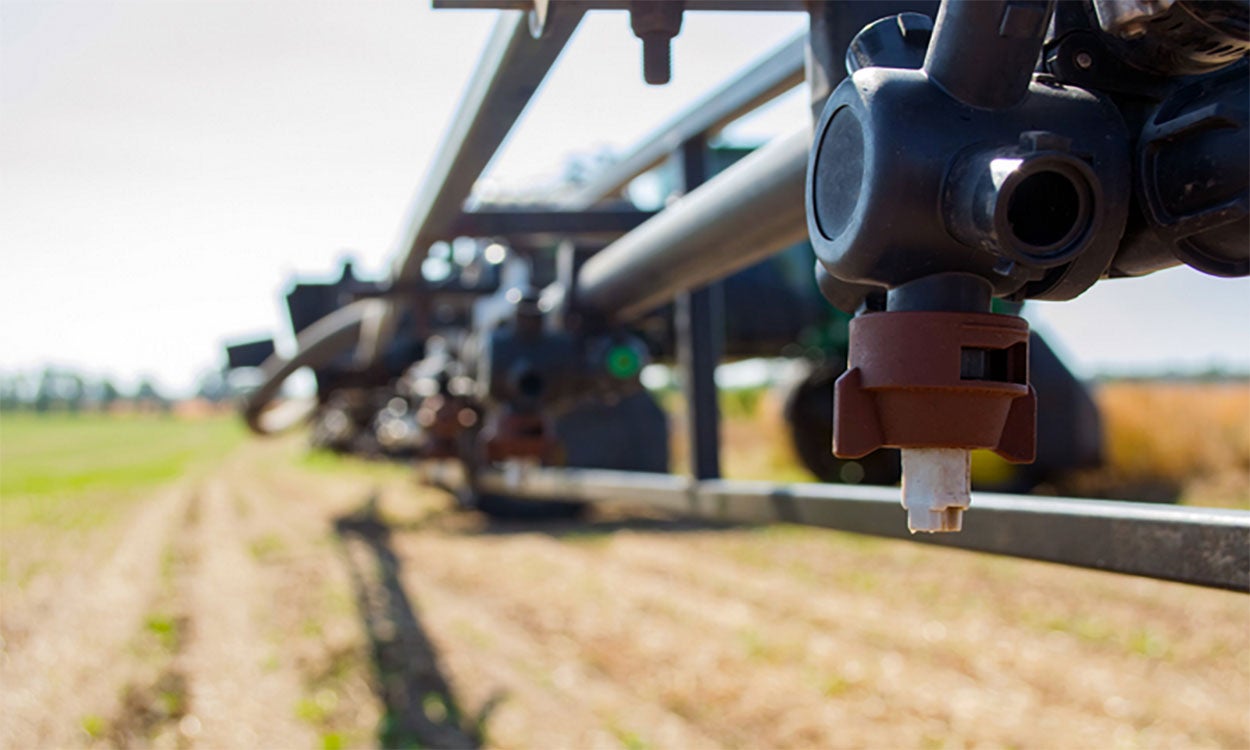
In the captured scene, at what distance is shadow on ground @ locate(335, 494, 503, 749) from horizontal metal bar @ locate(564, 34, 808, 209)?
5.35 feet

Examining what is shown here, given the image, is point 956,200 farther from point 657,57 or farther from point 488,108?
point 488,108

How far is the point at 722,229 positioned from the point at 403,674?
116 inches

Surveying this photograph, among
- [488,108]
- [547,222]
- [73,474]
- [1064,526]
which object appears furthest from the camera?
[73,474]

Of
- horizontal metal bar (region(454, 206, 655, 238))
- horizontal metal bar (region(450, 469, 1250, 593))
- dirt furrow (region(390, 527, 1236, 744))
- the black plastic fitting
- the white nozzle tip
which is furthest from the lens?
dirt furrow (region(390, 527, 1236, 744))

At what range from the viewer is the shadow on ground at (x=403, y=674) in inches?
137

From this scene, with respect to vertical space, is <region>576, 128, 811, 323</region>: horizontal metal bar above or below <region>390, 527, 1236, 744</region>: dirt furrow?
above

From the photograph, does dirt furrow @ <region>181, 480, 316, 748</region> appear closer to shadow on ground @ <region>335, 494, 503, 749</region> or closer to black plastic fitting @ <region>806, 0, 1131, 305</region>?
shadow on ground @ <region>335, 494, 503, 749</region>

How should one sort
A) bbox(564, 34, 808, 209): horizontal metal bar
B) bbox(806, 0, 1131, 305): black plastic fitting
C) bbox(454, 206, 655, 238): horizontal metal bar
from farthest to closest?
bbox(454, 206, 655, 238): horizontal metal bar → bbox(564, 34, 808, 209): horizontal metal bar → bbox(806, 0, 1131, 305): black plastic fitting

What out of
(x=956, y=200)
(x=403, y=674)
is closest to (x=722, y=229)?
(x=956, y=200)

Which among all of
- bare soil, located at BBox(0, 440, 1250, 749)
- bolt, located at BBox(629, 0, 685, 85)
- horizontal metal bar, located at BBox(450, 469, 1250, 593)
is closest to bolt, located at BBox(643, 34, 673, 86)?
bolt, located at BBox(629, 0, 685, 85)

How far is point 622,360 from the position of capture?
267 centimetres

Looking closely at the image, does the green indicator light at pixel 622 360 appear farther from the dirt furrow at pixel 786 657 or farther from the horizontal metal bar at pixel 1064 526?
the dirt furrow at pixel 786 657

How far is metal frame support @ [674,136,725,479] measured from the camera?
270cm

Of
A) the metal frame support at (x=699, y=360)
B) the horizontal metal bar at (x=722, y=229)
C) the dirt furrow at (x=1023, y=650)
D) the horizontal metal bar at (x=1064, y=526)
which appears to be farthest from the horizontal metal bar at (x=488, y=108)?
the dirt furrow at (x=1023, y=650)
